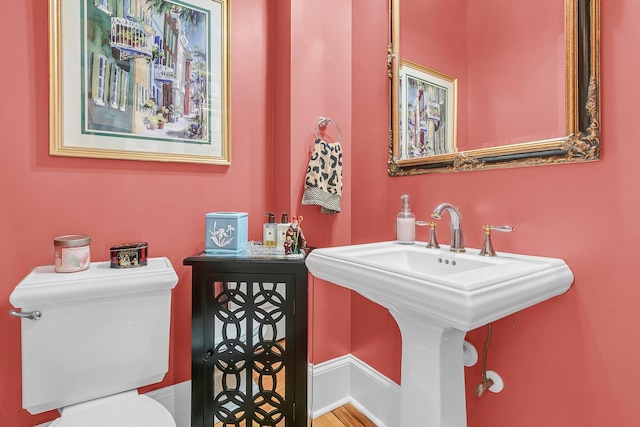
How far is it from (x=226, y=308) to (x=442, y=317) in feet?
2.80

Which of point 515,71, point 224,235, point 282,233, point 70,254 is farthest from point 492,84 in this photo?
point 70,254

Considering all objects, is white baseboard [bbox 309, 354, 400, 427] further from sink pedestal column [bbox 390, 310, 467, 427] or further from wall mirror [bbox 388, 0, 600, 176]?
wall mirror [bbox 388, 0, 600, 176]

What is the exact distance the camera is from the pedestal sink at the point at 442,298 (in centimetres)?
64

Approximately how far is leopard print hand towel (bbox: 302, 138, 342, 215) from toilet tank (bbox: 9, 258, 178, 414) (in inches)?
27.2

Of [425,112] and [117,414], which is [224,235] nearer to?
[117,414]

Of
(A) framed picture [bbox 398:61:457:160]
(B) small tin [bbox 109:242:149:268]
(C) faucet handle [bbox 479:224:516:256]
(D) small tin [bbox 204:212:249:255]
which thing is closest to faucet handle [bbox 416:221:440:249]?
(C) faucet handle [bbox 479:224:516:256]

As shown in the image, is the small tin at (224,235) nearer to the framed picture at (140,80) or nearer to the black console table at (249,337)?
the black console table at (249,337)

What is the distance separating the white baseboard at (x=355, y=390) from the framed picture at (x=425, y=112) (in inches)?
42.6

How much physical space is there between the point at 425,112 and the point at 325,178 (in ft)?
1.74

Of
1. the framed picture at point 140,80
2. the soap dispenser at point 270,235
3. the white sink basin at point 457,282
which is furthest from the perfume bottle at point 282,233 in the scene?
the framed picture at point 140,80

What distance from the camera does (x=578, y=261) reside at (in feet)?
2.84

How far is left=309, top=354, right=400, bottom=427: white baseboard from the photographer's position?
1.41 metres

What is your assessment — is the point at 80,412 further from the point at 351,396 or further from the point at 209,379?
the point at 351,396

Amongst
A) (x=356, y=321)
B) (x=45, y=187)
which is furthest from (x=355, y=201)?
(x=45, y=187)
